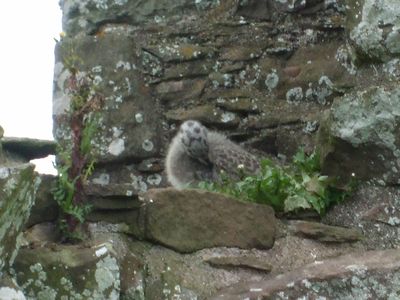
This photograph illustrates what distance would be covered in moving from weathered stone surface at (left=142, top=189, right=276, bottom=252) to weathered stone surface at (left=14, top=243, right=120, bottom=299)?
1.18ft

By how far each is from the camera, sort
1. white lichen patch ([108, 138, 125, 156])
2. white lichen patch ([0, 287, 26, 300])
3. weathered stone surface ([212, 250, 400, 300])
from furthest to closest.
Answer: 1. white lichen patch ([108, 138, 125, 156])
2. weathered stone surface ([212, 250, 400, 300])
3. white lichen patch ([0, 287, 26, 300])

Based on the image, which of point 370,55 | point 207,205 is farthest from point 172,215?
point 370,55

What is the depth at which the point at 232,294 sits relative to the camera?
3.74m

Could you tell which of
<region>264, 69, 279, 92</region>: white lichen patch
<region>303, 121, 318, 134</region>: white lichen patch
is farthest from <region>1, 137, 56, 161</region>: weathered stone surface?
<region>264, 69, 279, 92</region>: white lichen patch

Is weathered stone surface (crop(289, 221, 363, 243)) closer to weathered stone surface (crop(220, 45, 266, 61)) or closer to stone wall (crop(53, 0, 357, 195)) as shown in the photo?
stone wall (crop(53, 0, 357, 195))

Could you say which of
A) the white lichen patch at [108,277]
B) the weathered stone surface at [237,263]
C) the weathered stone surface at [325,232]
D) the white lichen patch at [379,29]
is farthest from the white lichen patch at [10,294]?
the white lichen patch at [379,29]

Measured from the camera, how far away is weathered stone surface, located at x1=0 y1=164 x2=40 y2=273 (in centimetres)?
338

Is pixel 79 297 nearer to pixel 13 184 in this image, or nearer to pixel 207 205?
pixel 13 184

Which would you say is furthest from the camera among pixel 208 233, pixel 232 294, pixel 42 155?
pixel 42 155

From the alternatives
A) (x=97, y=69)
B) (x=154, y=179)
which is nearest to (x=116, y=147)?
(x=154, y=179)

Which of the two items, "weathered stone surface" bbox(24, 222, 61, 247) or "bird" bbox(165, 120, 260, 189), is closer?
"weathered stone surface" bbox(24, 222, 61, 247)

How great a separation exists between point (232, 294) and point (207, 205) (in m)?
0.42

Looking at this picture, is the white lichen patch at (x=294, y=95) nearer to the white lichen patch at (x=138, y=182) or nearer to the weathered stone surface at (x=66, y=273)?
the white lichen patch at (x=138, y=182)

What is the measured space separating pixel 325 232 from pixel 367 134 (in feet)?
1.37
